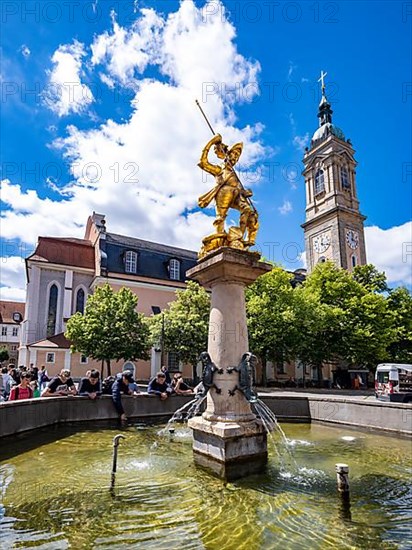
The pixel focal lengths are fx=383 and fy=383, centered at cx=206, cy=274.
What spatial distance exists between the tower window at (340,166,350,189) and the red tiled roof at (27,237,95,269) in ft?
116

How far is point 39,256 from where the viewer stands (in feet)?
128

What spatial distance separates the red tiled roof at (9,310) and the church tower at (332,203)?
54111 millimetres

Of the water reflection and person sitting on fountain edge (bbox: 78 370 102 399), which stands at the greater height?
person sitting on fountain edge (bbox: 78 370 102 399)

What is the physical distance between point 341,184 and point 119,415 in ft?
162

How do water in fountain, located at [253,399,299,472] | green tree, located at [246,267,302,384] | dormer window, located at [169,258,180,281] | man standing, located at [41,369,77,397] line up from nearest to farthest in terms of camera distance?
water in fountain, located at [253,399,299,472] < man standing, located at [41,369,77,397] < green tree, located at [246,267,302,384] < dormer window, located at [169,258,180,281]

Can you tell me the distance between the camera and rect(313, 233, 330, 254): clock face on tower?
51125 mm

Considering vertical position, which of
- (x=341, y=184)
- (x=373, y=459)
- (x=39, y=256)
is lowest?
(x=373, y=459)

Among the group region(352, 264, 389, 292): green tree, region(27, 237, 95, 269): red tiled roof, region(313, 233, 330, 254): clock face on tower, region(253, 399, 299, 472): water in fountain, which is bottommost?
region(253, 399, 299, 472): water in fountain

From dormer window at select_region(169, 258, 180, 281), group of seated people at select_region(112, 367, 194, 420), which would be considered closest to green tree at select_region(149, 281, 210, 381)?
dormer window at select_region(169, 258, 180, 281)

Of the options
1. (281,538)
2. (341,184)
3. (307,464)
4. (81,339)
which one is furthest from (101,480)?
(341,184)

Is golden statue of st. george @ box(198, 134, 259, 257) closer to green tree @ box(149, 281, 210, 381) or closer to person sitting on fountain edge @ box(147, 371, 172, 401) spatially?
person sitting on fountain edge @ box(147, 371, 172, 401)

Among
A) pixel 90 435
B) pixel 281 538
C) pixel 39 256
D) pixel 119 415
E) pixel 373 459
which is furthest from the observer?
pixel 39 256

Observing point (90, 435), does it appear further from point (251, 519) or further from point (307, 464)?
point (251, 519)

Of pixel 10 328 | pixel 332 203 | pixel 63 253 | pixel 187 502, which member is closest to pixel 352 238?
pixel 332 203
